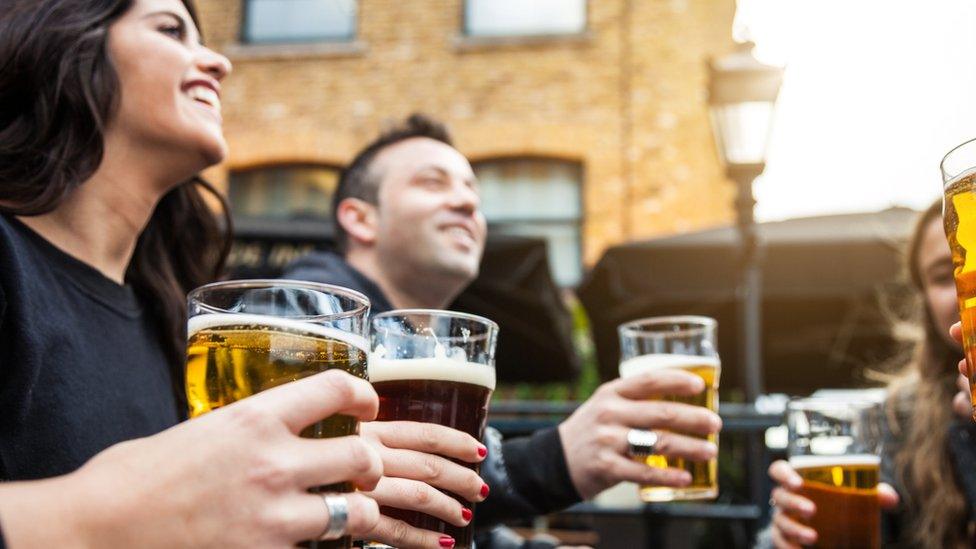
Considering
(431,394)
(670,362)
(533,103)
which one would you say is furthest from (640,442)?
(533,103)

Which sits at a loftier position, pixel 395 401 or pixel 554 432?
pixel 395 401

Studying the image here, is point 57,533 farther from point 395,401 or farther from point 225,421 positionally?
point 395,401

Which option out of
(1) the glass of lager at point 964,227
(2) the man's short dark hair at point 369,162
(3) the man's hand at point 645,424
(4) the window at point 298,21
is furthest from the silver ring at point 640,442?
(4) the window at point 298,21

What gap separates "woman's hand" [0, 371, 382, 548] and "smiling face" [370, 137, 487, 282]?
196 cm

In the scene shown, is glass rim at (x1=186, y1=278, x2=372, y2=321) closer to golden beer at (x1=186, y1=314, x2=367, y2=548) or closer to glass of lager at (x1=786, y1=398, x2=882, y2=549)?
golden beer at (x1=186, y1=314, x2=367, y2=548)

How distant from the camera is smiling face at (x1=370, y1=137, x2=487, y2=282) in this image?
109 inches

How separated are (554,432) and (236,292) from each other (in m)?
1.08

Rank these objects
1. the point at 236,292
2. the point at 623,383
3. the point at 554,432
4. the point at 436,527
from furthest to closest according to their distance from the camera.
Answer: the point at 554,432 < the point at 623,383 < the point at 436,527 < the point at 236,292

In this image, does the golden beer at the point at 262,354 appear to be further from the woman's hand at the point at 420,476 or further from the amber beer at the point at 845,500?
the amber beer at the point at 845,500

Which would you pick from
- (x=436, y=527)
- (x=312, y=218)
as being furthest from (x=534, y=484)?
(x=312, y=218)

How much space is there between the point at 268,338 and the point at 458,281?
1.87 metres

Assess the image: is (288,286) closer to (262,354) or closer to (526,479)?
(262,354)

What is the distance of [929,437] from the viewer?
2789 millimetres

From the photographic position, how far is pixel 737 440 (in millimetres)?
6785
